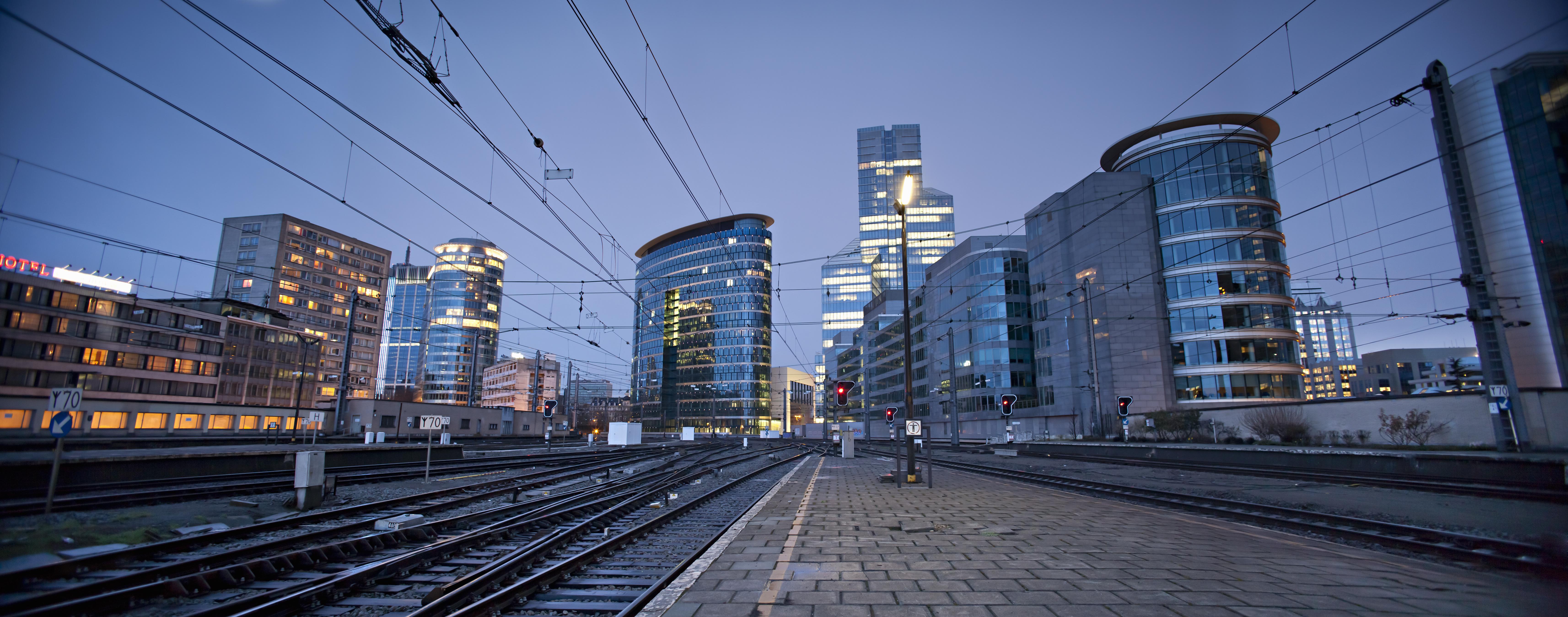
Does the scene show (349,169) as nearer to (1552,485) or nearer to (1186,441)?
(1552,485)

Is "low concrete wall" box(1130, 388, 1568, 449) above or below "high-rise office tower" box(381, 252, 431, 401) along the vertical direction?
below

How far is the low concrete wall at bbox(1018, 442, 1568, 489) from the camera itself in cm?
1578

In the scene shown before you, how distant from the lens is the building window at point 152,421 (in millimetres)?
44812

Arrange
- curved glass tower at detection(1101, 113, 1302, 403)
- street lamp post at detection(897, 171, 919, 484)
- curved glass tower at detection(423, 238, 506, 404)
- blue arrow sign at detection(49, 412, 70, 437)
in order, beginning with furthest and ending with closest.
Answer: curved glass tower at detection(423, 238, 506, 404) < curved glass tower at detection(1101, 113, 1302, 403) < street lamp post at detection(897, 171, 919, 484) < blue arrow sign at detection(49, 412, 70, 437)

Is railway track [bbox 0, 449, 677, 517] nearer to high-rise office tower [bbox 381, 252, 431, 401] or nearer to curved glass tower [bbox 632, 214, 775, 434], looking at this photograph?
curved glass tower [bbox 632, 214, 775, 434]

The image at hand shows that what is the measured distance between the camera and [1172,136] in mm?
57719

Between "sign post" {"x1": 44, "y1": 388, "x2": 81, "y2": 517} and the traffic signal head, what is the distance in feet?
46.0

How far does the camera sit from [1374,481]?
54.9ft

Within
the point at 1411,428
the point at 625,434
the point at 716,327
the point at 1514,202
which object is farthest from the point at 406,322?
the point at 1514,202

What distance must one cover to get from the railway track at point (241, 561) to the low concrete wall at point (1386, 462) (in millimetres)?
23328

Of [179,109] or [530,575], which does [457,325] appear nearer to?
[179,109]

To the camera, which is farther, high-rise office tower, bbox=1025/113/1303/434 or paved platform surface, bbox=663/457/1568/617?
high-rise office tower, bbox=1025/113/1303/434

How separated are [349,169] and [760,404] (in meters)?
118

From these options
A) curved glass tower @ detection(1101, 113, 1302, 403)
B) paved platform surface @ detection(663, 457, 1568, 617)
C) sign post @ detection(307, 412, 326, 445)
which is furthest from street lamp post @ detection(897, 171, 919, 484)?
curved glass tower @ detection(1101, 113, 1302, 403)
